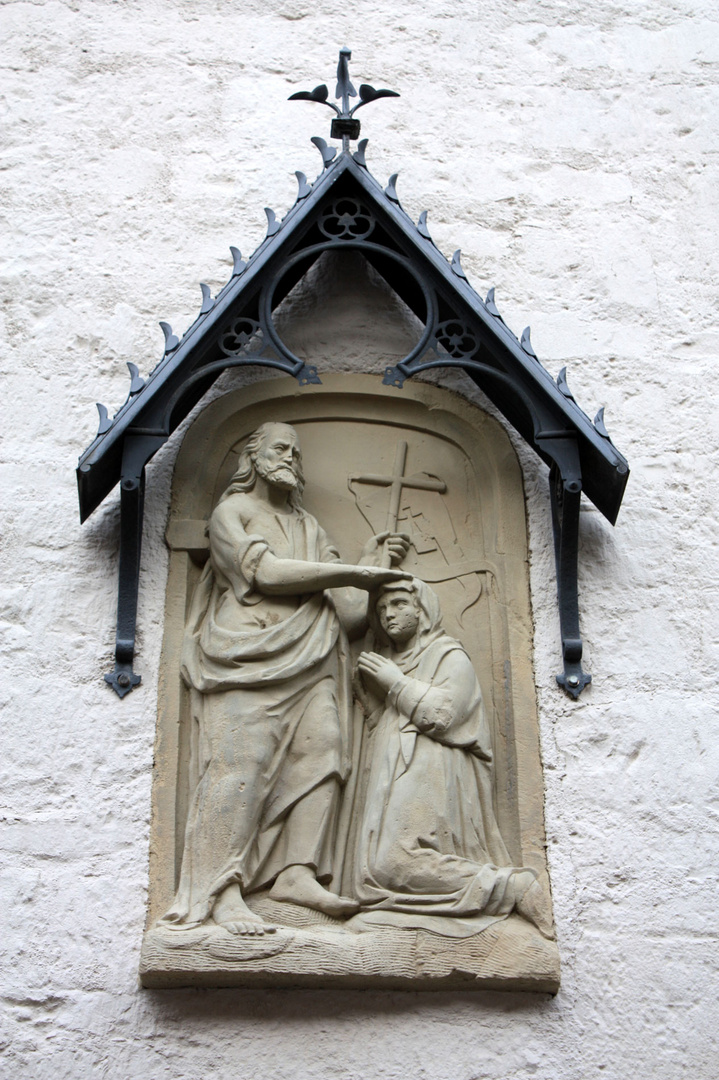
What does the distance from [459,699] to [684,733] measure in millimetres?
712

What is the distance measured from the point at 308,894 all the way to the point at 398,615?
35.7 inches

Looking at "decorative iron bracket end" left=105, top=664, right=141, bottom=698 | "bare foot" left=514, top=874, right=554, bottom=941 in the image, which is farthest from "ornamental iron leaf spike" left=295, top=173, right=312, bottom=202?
"bare foot" left=514, top=874, right=554, bottom=941

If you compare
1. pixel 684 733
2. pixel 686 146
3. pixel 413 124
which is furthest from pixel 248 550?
pixel 686 146

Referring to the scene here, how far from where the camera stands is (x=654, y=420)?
5023 millimetres

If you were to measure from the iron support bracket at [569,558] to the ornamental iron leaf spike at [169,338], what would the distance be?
122 cm

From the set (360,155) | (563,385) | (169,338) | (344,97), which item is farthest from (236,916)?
(344,97)

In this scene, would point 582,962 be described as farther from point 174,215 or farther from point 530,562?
point 174,215

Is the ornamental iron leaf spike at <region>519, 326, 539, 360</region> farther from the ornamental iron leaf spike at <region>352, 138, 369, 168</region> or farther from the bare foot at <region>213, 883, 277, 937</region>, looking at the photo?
the bare foot at <region>213, 883, 277, 937</region>

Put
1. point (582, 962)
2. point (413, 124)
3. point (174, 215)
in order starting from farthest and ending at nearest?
point (413, 124) < point (174, 215) < point (582, 962)

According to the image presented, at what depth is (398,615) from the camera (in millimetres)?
→ 4473

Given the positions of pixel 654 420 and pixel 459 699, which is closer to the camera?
pixel 459 699

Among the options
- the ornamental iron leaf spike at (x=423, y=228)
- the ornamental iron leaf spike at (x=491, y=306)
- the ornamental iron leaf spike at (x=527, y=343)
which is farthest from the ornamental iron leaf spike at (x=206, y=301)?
the ornamental iron leaf spike at (x=527, y=343)

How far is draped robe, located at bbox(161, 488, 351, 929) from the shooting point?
4.10 metres

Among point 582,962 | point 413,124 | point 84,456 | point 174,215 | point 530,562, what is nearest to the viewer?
point 582,962
